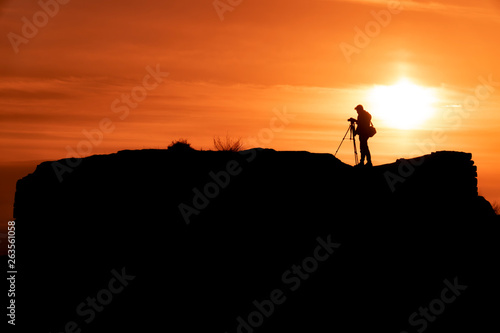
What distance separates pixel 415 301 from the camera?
33219 millimetres

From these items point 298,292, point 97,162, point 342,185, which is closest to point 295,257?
point 298,292

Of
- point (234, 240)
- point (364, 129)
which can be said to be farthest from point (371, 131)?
point (234, 240)

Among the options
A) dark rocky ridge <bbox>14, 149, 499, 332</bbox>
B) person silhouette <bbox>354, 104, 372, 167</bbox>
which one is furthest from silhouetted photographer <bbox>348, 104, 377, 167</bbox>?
dark rocky ridge <bbox>14, 149, 499, 332</bbox>

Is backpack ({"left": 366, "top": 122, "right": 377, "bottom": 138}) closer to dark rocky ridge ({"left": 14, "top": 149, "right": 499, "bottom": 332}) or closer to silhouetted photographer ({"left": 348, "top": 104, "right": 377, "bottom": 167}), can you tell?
silhouetted photographer ({"left": 348, "top": 104, "right": 377, "bottom": 167})

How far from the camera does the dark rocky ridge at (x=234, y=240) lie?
103ft

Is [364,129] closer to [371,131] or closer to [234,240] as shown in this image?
[371,131]

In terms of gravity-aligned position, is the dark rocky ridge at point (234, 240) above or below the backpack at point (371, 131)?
below

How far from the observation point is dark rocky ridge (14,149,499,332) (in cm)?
3145

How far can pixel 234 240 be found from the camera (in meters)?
32.0

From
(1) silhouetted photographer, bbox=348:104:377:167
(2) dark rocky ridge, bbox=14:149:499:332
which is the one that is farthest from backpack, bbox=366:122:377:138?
(2) dark rocky ridge, bbox=14:149:499:332

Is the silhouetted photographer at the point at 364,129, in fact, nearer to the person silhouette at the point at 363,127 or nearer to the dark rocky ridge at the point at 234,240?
the person silhouette at the point at 363,127

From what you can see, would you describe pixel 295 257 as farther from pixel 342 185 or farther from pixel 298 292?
pixel 342 185

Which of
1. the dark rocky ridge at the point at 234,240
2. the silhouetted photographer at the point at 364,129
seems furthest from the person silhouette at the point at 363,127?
the dark rocky ridge at the point at 234,240

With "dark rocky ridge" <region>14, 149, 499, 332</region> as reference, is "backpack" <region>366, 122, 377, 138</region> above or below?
above
